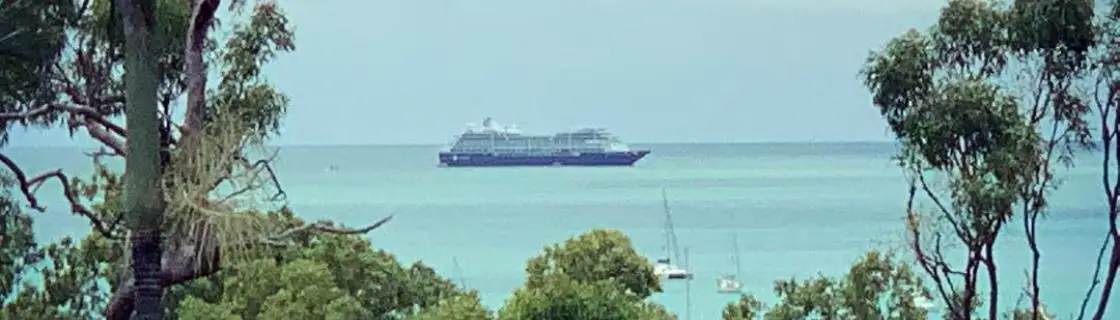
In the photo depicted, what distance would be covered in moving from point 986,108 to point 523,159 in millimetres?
22287

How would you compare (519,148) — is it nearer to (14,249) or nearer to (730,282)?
(730,282)

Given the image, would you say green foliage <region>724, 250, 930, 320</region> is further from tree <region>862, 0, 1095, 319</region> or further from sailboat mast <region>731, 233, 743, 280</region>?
sailboat mast <region>731, 233, 743, 280</region>

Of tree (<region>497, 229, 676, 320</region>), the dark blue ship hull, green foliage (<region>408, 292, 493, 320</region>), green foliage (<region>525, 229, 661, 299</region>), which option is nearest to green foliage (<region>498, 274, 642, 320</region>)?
tree (<region>497, 229, 676, 320</region>)

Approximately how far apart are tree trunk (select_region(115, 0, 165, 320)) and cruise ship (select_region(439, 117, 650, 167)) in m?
22.7

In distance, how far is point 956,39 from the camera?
6.05 meters

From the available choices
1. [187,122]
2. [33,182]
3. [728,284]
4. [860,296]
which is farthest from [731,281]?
[187,122]

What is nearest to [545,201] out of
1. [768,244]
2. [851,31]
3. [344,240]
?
[768,244]

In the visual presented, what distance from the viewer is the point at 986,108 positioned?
18.5 ft

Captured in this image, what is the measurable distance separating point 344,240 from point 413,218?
1751 centimetres

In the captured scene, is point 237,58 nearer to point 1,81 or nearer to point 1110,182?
point 1,81

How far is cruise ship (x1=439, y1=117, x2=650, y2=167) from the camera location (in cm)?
2708

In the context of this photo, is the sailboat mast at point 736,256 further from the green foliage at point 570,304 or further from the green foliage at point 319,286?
the green foliage at point 570,304

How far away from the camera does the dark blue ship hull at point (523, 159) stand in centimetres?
2744

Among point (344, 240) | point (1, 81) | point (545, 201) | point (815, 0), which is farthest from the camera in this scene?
point (545, 201)
